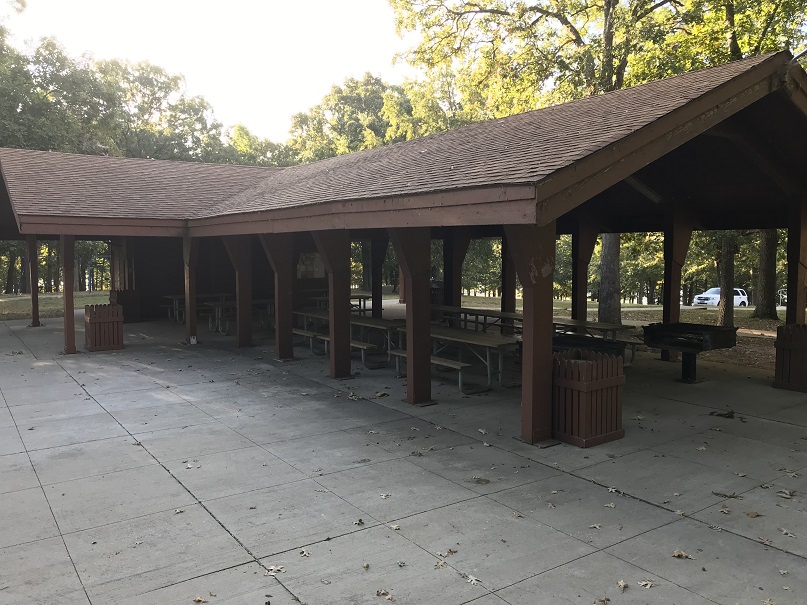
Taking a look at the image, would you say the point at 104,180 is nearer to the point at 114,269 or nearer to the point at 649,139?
the point at 114,269

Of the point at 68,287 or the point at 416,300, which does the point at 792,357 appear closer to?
the point at 416,300

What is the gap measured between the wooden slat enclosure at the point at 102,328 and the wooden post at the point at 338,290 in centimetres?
575

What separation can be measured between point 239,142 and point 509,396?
42.5 metres

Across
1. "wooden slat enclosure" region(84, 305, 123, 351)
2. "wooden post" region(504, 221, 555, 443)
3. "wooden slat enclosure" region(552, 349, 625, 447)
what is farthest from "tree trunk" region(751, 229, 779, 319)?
"wooden slat enclosure" region(84, 305, 123, 351)

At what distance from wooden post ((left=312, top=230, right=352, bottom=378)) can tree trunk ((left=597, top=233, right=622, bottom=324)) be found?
963cm

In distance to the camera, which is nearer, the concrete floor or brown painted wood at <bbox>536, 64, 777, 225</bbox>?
the concrete floor

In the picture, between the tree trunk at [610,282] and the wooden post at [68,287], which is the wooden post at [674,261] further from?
the wooden post at [68,287]

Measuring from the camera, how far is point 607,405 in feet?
21.4

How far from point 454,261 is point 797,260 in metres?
8.39

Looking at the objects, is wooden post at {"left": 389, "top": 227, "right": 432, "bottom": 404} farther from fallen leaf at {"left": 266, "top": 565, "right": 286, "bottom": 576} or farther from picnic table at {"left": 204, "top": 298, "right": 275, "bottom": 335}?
picnic table at {"left": 204, "top": 298, "right": 275, "bottom": 335}

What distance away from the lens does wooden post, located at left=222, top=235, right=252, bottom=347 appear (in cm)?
1280

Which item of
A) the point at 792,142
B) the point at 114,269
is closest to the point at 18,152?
the point at 114,269

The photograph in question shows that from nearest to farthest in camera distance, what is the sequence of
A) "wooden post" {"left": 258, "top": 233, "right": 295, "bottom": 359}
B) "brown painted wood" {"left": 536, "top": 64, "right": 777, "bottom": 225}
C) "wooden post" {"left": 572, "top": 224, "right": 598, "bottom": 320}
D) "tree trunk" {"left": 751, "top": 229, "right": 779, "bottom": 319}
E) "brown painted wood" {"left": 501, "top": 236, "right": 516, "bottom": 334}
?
"brown painted wood" {"left": 536, "top": 64, "right": 777, "bottom": 225}
"wooden post" {"left": 258, "top": 233, "right": 295, "bottom": 359}
"wooden post" {"left": 572, "top": 224, "right": 598, "bottom": 320}
"brown painted wood" {"left": 501, "top": 236, "right": 516, "bottom": 334}
"tree trunk" {"left": 751, "top": 229, "right": 779, "bottom": 319}

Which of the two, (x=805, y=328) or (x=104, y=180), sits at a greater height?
(x=104, y=180)
